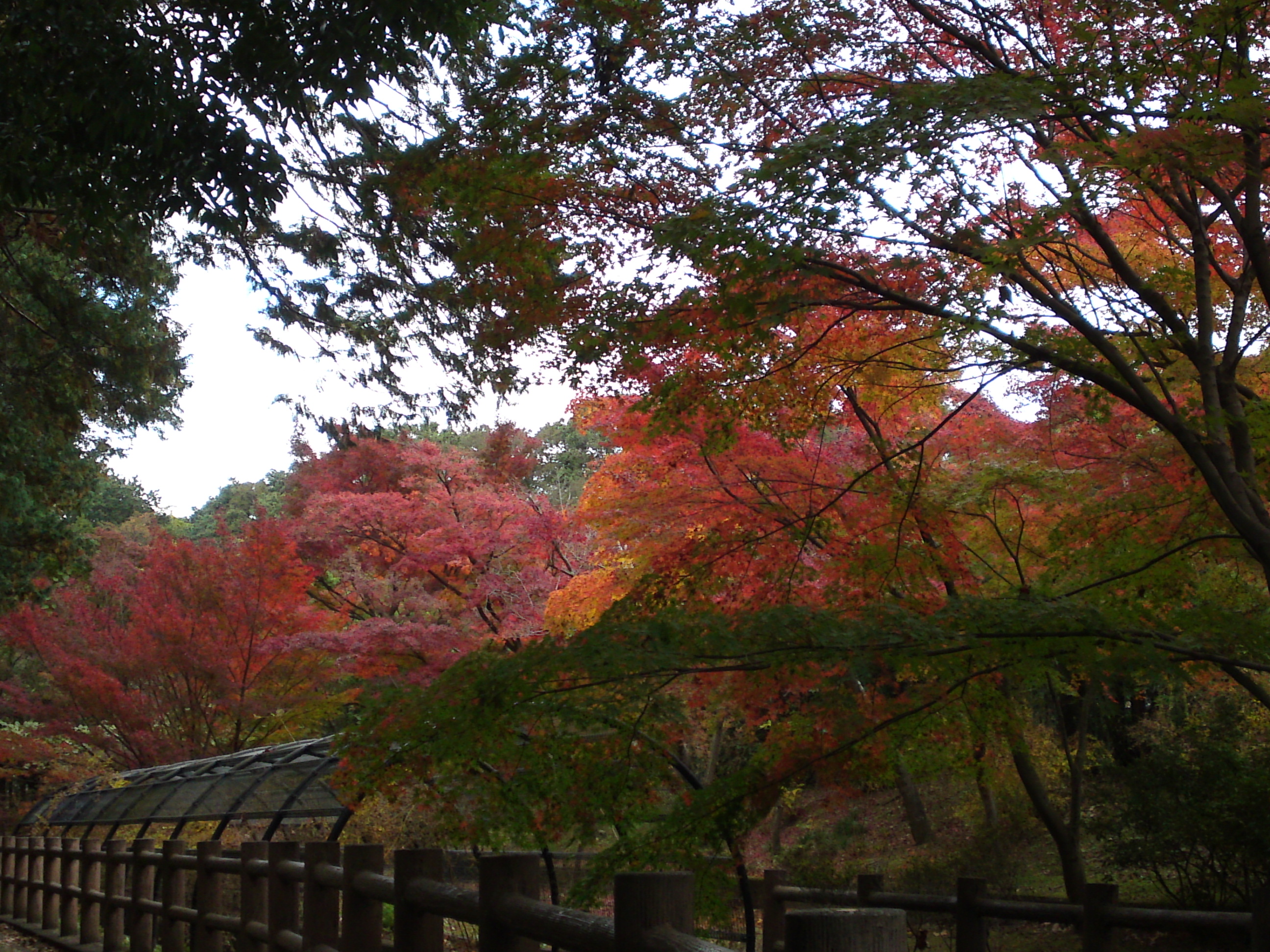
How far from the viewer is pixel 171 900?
7.38 m

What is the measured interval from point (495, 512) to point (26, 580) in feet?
22.4

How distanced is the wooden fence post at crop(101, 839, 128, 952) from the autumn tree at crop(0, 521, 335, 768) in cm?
450

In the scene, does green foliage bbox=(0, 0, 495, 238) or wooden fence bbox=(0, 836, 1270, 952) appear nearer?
wooden fence bbox=(0, 836, 1270, 952)

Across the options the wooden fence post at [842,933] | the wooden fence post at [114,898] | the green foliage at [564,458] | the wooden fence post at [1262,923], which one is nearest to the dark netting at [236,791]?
the wooden fence post at [114,898]

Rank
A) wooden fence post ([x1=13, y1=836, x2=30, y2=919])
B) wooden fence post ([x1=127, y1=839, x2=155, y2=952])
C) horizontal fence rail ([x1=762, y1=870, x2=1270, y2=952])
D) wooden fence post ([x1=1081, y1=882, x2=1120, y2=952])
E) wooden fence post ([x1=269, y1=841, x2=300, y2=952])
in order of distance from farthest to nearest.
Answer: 1. wooden fence post ([x1=13, y1=836, x2=30, y2=919])
2. wooden fence post ([x1=127, y1=839, x2=155, y2=952])
3. wooden fence post ([x1=269, y1=841, x2=300, y2=952])
4. wooden fence post ([x1=1081, y1=882, x2=1120, y2=952])
5. horizontal fence rail ([x1=762, y1=870, x2=1270, y2=952])

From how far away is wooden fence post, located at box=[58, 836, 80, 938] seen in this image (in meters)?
9.88

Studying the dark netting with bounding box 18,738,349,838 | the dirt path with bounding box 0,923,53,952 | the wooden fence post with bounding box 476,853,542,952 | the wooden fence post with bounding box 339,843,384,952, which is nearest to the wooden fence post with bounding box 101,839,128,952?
the dark netting with bounding box 18,738,349,838

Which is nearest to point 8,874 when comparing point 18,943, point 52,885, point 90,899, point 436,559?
point 18,943

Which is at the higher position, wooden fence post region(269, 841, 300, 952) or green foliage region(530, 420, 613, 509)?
green foliage region(530, 420, 613, 509)

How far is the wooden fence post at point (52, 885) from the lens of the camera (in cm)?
1045

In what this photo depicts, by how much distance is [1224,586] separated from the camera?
25.0ft

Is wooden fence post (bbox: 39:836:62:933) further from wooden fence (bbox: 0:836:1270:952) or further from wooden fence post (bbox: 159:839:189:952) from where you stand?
wooden fence post (bbox: 159:839:189:952)

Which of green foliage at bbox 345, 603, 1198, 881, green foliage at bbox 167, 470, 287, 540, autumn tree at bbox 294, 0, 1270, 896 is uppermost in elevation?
green foliage at bbox 167, 470, 287, 540

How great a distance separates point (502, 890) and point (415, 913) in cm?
81
